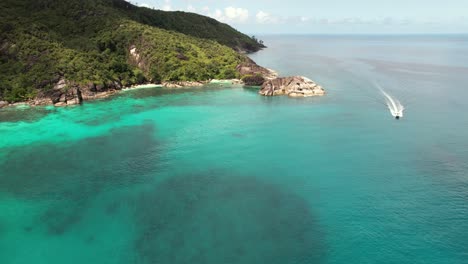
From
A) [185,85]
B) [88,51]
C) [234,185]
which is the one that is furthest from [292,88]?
[88,51]

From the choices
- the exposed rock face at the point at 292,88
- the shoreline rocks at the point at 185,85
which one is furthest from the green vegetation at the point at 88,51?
the exposed rock face at the point at 292,88

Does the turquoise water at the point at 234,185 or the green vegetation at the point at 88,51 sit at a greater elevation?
the green vegetation at the point at 88,51

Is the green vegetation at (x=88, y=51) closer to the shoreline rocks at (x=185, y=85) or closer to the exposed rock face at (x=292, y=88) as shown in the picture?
the shoreline rocks at (x=185, y=85)

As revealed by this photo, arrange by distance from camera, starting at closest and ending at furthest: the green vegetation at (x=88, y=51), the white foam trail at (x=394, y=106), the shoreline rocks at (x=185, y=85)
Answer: the white foam trail at (x=394, y=106)
the shoreline rocks at (x=185, y=85)
the green vegetation at (x=88, y=51)

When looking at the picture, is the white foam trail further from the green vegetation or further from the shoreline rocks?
the green vegetation

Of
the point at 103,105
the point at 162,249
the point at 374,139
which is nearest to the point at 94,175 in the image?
the point at 162,249

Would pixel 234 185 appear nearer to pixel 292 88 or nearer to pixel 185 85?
pixel 292 88
